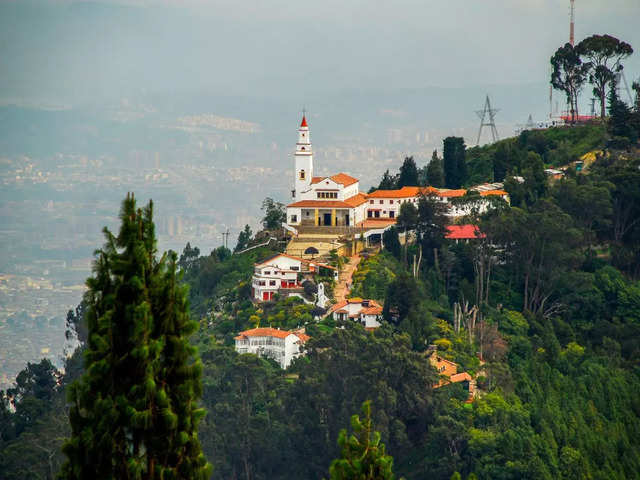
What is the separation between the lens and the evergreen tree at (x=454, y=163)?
68.9 meters

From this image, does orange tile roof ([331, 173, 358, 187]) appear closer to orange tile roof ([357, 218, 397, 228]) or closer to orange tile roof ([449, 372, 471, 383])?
orange tile roof ([357, 218, 397, 228])

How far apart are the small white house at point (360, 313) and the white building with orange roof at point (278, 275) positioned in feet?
11.6

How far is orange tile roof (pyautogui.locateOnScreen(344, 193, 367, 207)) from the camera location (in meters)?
61.5

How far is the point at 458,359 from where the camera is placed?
49.5m

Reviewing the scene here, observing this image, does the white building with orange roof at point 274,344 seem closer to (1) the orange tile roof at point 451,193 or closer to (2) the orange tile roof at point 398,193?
(2) the orange tile roof at point 398,193

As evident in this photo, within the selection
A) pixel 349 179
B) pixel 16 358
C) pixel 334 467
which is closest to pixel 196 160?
pixel 16 358

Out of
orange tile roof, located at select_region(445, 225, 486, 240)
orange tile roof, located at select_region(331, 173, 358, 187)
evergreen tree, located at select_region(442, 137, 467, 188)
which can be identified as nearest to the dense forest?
orange tile roof, located at select_region(445, 225, 486, 240)

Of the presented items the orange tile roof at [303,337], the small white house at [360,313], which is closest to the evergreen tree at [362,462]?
the orange tile roof at [303,337]

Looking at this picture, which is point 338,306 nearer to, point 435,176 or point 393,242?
point 393,242

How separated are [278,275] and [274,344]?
5160 millimetres

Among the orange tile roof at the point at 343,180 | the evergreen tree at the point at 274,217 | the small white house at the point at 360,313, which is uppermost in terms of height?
the orange tile roof at the point at 343,180

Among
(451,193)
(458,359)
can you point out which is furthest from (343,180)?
(458,359)

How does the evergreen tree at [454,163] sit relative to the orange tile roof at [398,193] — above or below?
above

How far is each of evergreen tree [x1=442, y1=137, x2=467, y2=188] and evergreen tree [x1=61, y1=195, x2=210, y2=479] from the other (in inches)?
2058
